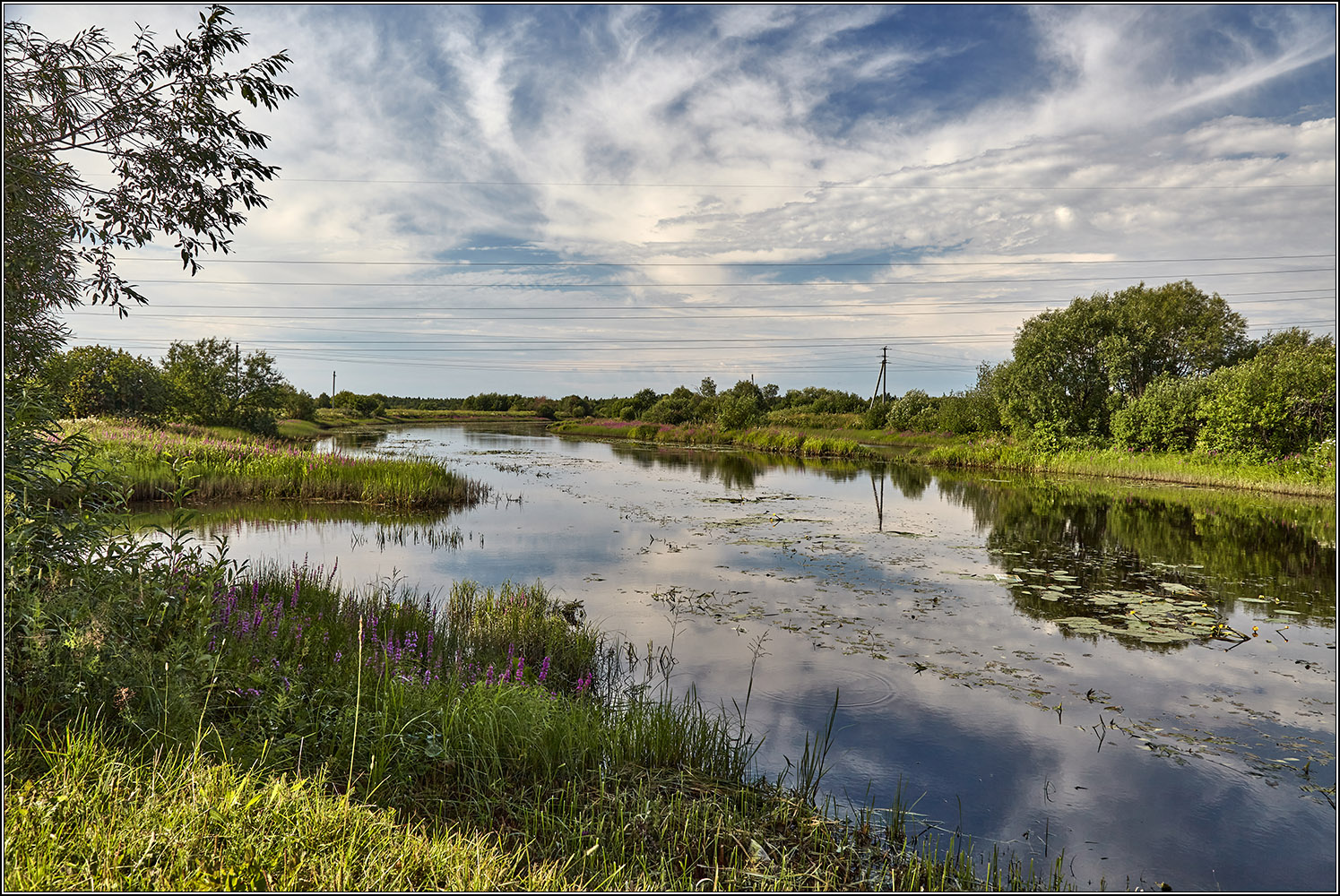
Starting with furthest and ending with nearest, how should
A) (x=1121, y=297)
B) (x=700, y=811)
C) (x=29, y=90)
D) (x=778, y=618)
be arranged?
(x=1121, y=297) < (x=778, y=618) < (x=29, y=90) < (x=700, y=811)

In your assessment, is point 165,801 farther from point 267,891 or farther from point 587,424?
point 587,424

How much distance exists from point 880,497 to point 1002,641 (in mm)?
12976

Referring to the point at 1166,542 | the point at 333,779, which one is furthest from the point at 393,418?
the point at 333,779

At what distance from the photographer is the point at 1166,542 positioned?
512 inches

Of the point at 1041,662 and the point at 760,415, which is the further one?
the point at 760,415

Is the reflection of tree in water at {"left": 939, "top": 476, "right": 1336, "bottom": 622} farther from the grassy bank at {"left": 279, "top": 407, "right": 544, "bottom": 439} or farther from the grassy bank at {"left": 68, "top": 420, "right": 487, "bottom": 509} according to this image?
the grassy bank at {"left": 279, "top": 407, "right": 544, "bottom": 439}

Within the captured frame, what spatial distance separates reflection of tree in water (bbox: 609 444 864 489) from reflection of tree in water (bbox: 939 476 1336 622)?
721cm

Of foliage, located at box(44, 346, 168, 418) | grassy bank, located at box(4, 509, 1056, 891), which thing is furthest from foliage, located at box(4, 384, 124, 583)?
foliage, located at box(44, 346, 168, 418)

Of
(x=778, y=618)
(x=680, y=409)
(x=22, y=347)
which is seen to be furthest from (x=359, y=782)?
(x=680, y=409)

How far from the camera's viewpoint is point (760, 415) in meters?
51.8

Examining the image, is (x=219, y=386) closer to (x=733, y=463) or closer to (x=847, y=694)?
(x=733, y=463)

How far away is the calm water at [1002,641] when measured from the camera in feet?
13.7

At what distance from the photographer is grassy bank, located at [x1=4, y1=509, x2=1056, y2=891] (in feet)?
8.35

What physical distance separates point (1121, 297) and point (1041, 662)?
125 feet
